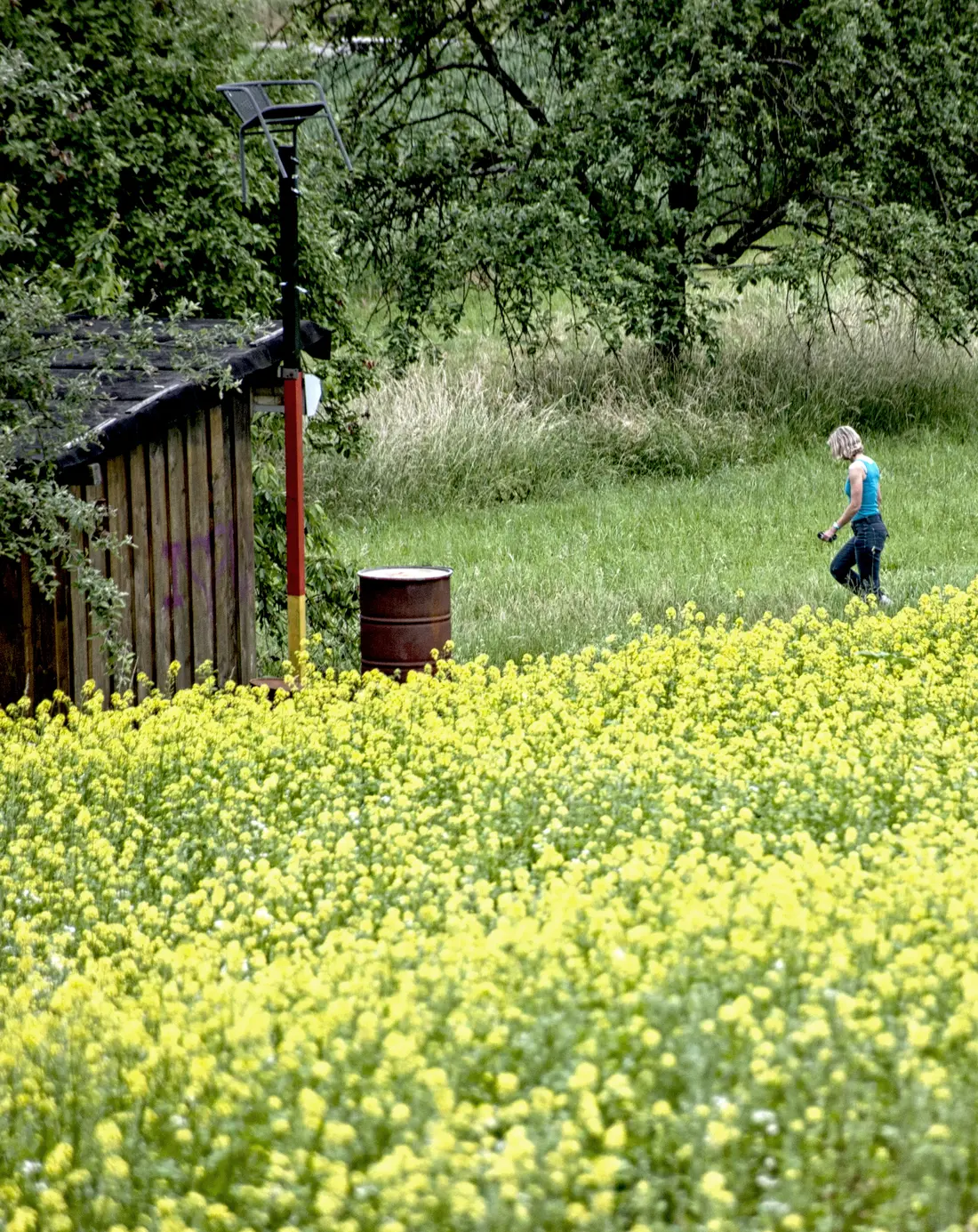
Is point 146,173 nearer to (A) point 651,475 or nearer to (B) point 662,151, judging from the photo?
(A) point 651,475

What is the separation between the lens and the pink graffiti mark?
28.8ft

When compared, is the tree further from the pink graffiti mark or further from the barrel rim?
the pink graffiti mark

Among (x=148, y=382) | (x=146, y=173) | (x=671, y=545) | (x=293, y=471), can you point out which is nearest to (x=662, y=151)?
(x=671, y=545)

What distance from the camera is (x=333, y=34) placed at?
21.6 m

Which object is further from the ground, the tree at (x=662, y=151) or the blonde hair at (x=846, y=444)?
the tree at (x=662, y=151)

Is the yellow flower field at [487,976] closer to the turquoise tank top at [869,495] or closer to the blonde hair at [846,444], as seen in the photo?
the turquoise tank top at [869,495]

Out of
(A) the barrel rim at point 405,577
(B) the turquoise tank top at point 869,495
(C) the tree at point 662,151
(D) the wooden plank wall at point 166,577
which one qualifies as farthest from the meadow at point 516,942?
(C) the tree at point 662,151

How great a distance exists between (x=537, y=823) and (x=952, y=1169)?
9.57 ft

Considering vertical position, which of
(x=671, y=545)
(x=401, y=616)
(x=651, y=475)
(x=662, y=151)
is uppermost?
(x=662, y=151)

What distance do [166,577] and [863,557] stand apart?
17.9 ft

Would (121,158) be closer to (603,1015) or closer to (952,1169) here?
(603,1015)

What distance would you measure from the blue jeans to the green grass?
7.7 inches

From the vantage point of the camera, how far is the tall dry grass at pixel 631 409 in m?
18.8

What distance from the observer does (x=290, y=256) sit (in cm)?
848
